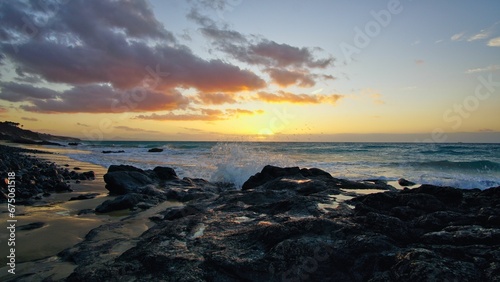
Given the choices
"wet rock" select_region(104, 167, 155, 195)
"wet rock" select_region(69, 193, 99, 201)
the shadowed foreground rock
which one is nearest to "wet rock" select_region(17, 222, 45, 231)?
the shadowed foreground rock

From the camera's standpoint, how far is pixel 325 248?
3.60 meters

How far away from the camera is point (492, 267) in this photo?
2738 mm

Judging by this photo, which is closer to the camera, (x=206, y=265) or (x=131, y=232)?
(x=206, y=265)

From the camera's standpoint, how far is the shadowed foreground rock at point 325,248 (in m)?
2.99

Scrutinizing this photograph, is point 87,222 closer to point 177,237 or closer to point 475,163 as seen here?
point 177,237

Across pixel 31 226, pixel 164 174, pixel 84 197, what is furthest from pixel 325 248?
pixel 164 174

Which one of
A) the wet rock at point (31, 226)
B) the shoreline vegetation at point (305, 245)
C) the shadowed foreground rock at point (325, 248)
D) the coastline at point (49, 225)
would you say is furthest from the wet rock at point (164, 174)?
the shadowed foreground rock at point (325, 248)

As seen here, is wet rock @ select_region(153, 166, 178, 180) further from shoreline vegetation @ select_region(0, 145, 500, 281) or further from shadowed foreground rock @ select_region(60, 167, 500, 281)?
shadowed foreground rock @ select_region(60, 167, 500, 281)

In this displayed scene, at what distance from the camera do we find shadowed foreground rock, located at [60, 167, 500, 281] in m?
2.99

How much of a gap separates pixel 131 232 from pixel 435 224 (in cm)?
522

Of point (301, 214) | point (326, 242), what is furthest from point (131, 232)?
point (326, 242)

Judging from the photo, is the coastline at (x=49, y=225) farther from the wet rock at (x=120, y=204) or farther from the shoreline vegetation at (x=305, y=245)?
the wet rock at (x=120, y=204)

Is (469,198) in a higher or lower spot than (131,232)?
higher

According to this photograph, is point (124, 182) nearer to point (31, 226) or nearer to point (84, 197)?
point (84, 197)
